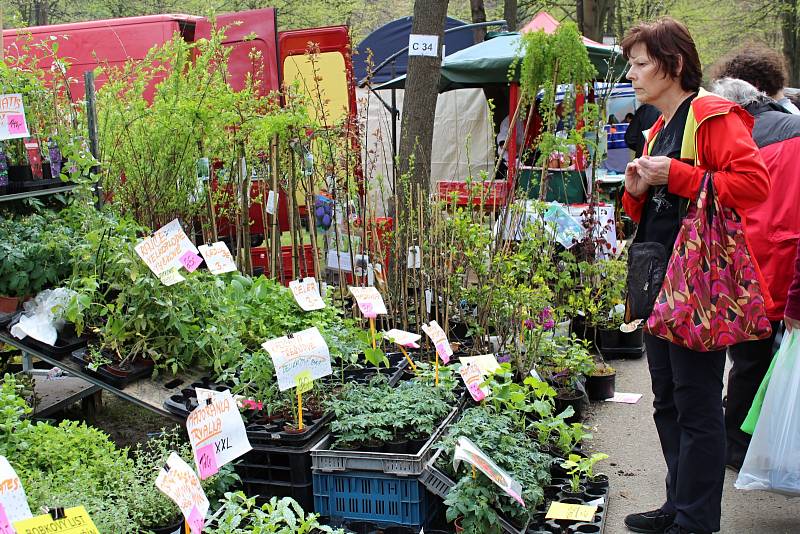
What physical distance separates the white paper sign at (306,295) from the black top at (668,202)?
1600 mm

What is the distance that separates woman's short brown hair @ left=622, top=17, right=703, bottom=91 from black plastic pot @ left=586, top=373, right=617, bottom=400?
236 centimetres

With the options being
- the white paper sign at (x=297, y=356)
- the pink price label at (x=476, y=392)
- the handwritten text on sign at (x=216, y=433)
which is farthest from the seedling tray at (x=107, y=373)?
the pink price label at (x=476, y=392)

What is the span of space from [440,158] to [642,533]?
26.1 feet

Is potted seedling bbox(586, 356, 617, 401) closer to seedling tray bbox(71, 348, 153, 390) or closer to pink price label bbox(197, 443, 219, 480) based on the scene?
seedling tray bbox(71, 348, 153, 390)

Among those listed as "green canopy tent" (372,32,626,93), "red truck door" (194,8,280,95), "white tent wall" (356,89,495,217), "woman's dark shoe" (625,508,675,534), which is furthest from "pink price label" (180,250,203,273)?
"white tent wall" (356,89,495,217)

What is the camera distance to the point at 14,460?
2.66 metres

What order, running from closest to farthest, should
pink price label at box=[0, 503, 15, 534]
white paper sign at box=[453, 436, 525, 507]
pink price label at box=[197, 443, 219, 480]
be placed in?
pink price label at box=[0, 503, 15, 534]
pink price label at box=[197, 443, 219, 480]
white paper sign at box=[453, 436, 525, 507]

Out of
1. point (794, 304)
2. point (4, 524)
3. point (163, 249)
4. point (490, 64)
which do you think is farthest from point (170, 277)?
point (490, 64)

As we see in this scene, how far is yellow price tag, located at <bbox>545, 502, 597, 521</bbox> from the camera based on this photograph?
3059 mm

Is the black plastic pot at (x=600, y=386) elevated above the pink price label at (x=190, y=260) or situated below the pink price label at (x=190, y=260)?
below

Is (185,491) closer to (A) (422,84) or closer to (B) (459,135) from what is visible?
(A) (422,84)

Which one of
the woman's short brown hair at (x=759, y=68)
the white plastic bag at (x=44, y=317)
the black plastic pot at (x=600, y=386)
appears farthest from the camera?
the black plastic pot at (x=600, y=386)

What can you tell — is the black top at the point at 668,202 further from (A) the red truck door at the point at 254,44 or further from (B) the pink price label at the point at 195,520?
(A) the red truck door at the point at 254,44

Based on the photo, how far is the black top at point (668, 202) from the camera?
115 inches
